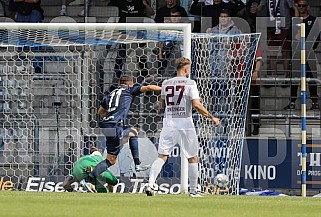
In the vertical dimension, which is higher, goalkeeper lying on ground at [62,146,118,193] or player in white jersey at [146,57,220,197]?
player in white jersey at [146,57,220,197]

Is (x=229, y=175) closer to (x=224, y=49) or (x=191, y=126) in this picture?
(x=224, y=49)

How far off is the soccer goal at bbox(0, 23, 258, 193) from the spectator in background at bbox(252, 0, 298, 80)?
3.14 m

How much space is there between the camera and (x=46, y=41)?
1695cm

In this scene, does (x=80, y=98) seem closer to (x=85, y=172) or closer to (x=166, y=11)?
(x=85, y=172)

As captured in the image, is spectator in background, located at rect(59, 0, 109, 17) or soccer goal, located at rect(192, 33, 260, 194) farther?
spectator in background, located at rect(59, 0, 109, 17)

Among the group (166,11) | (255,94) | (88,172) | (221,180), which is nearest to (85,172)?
(88,172)

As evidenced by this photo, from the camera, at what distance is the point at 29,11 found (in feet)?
72.9

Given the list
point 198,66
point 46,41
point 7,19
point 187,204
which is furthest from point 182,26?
point 7,19

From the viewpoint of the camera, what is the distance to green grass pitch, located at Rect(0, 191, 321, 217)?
9867 millimetres

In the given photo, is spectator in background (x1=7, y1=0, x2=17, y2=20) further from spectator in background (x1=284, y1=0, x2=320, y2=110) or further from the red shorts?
spectator in background (x1=284, y1=0, x2=320, y2=110)

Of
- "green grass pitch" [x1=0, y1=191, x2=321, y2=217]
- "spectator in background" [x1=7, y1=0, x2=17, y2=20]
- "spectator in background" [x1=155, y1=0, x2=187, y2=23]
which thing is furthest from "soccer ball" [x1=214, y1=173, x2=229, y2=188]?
"spectator in background" [x1=7, y1=0, x2=17, y2=20]

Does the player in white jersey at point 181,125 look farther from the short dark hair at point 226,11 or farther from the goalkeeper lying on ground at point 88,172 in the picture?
the short dark hair at point 226,11

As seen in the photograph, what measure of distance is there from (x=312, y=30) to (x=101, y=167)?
7.44 meters

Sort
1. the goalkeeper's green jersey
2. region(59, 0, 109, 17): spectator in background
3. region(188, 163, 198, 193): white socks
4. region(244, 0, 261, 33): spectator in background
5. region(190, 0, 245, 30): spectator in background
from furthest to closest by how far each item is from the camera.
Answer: region(59, 0, 109, 17): spectator in background → region(244, 0, 261, 33): spectator in background → region(190, 0, 245, 30): spectator in background → the goalkeeper's green jersey → region(188, 163, 198, 193): white socks
